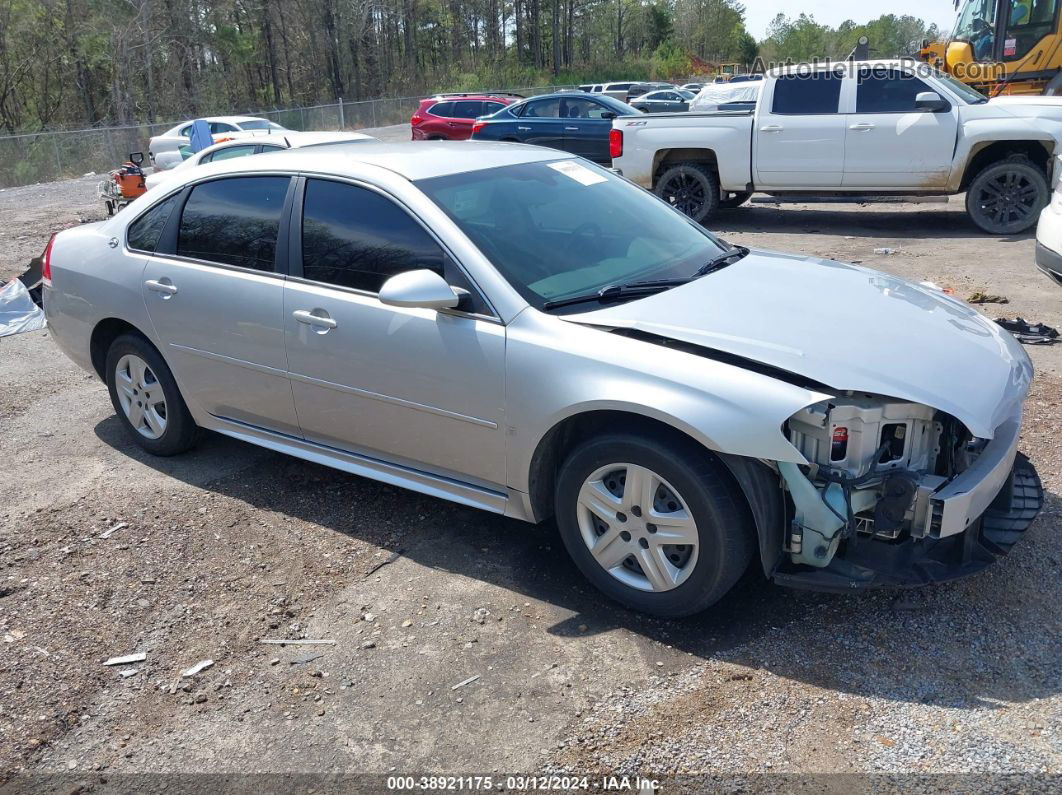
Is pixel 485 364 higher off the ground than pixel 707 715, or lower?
higher

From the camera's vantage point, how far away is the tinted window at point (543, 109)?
55.8ft

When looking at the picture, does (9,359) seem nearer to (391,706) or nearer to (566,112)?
(391,706)

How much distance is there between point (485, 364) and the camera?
359cm

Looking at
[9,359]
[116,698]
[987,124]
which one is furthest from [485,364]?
[987,124]

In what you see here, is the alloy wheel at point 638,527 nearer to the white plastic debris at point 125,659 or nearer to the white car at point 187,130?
the white plastic debris at point 125,659

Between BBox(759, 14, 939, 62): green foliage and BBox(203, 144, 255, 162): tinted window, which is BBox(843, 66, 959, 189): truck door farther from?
BBox(759, 14, 939, 62): green foliage

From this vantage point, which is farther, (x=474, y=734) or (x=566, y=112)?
(x=566, y=112)

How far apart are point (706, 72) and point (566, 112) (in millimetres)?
61980

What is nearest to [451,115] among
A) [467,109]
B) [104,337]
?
[467,109]

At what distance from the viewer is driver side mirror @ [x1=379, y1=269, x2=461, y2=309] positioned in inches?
140

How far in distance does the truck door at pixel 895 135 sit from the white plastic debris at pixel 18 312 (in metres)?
9.46

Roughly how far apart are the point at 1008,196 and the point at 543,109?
9071 millimetres

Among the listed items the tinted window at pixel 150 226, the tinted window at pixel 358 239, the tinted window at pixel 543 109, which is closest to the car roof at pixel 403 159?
the tinted window at pixel 358 239

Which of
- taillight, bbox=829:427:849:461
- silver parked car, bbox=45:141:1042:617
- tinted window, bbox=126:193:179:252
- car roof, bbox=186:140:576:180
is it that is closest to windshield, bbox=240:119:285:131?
tinted window, bbox=126:193:179:252
